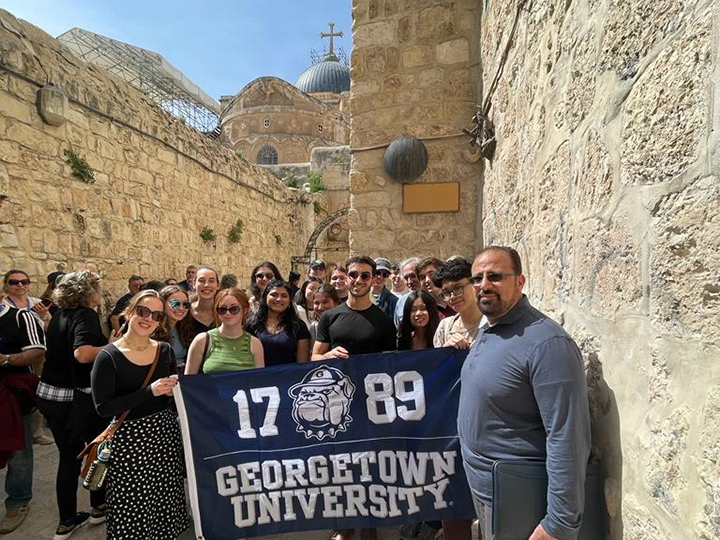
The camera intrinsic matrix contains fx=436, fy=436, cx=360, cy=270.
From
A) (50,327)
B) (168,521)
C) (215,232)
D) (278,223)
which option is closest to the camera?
(168,521)

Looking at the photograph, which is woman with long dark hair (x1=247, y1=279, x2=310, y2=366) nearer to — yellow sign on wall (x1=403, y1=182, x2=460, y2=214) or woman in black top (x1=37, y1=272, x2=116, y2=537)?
woman in black top (x1=37, y1=272, x2=116, y2=537)

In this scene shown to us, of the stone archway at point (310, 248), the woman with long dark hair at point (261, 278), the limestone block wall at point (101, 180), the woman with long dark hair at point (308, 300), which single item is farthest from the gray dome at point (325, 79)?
the woman with long dark hair at point (261, 278)

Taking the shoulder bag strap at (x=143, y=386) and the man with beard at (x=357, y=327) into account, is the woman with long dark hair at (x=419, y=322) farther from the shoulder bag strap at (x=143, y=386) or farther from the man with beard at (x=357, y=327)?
the shoulder bag strap at (x=143, y=386)

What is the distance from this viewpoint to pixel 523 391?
1591 millimetres

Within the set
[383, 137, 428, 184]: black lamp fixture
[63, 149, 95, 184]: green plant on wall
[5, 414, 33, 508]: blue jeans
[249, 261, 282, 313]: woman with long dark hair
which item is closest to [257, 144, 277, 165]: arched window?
[63, 149, 95, 184]: green plant on wall

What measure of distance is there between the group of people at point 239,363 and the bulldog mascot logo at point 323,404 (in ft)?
0.57

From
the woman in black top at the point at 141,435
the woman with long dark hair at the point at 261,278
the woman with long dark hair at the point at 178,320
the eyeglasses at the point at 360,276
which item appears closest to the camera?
the woman in black top at the point at 141,435

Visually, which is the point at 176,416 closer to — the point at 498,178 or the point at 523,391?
the point at 523,391

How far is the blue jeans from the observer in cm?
319

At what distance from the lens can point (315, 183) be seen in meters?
16.4

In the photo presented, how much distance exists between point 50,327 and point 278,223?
10418mm

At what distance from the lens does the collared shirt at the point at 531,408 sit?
1465mm

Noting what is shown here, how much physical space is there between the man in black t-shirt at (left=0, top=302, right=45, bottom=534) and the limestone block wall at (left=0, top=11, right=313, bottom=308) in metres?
1.93

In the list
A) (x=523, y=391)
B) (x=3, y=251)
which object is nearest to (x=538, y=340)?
(x=523, y=391)
